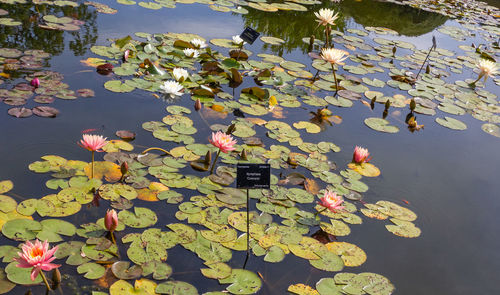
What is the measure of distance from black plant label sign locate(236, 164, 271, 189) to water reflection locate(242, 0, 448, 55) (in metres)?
3.37

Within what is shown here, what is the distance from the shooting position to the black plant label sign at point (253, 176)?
2170 mm

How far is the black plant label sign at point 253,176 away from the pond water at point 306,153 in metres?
0.40

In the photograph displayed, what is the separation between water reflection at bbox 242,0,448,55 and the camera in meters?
5.96

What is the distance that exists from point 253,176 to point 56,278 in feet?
3.31

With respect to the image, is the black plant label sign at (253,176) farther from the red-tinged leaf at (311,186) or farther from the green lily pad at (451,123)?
the green lily pad at (451,123)

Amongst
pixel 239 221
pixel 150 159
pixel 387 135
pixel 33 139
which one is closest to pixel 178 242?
pixel 239 221

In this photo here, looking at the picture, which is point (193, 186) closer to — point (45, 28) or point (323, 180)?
point (323, 180)

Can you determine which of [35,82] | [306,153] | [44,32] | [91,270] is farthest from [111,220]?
[44,32]

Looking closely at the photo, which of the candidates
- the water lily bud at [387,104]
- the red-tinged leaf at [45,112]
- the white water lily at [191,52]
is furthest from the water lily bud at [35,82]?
the water lily bud at [387,104]

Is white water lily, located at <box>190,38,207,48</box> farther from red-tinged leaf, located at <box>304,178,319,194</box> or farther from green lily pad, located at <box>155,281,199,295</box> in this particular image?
green lily pad, located at <box>155,281,199,295</box>

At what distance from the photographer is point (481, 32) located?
7.95m

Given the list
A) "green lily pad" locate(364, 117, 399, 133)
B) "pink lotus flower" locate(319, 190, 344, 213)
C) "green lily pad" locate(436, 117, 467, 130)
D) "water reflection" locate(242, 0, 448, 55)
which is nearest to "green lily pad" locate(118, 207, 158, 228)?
"pink lotus flower" locate(319, 190, 344, 213)

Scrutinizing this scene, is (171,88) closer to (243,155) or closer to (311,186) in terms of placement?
(243,155)

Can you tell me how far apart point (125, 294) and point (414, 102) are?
11.2 ft
